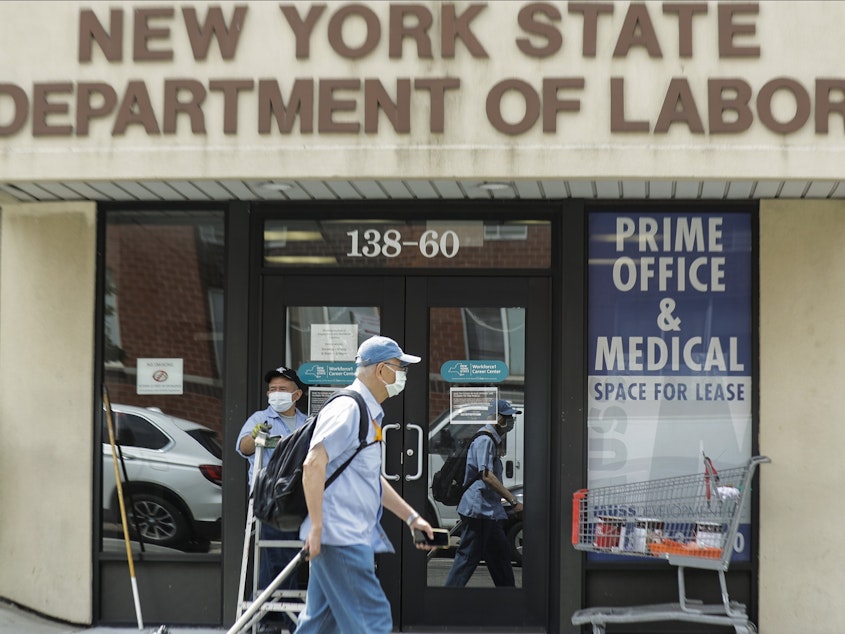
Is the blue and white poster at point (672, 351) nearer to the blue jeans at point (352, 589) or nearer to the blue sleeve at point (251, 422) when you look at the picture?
the blue sleeve at point (251, 422)

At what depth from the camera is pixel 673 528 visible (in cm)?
759

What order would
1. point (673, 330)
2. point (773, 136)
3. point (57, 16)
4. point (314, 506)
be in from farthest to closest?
point (673, 330), point (57, 16), point (773, 136), point (314, 506)

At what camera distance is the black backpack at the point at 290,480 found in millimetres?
6008

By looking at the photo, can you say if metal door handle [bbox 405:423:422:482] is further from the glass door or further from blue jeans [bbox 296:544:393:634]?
blue jeans [bbox 296:544:393:634]

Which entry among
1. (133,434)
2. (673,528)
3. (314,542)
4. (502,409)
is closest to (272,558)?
(133,434)

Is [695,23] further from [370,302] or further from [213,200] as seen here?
[213,200]

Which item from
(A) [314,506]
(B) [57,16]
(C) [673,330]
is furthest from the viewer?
(C) [673,330]

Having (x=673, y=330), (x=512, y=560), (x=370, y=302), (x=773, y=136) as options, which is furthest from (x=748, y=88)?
(x=512, y=560)

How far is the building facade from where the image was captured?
293 inches

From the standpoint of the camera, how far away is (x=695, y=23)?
7.43m

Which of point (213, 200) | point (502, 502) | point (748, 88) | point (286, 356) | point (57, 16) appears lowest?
point (502, 502)

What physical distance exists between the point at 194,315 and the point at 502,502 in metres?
2.49

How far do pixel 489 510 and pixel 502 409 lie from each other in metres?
0.69

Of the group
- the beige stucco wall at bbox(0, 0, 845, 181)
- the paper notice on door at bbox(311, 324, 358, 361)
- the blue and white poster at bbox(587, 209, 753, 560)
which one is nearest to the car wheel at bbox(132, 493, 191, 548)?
the paper notice on door at bbox(311, 324, 358, 361)
